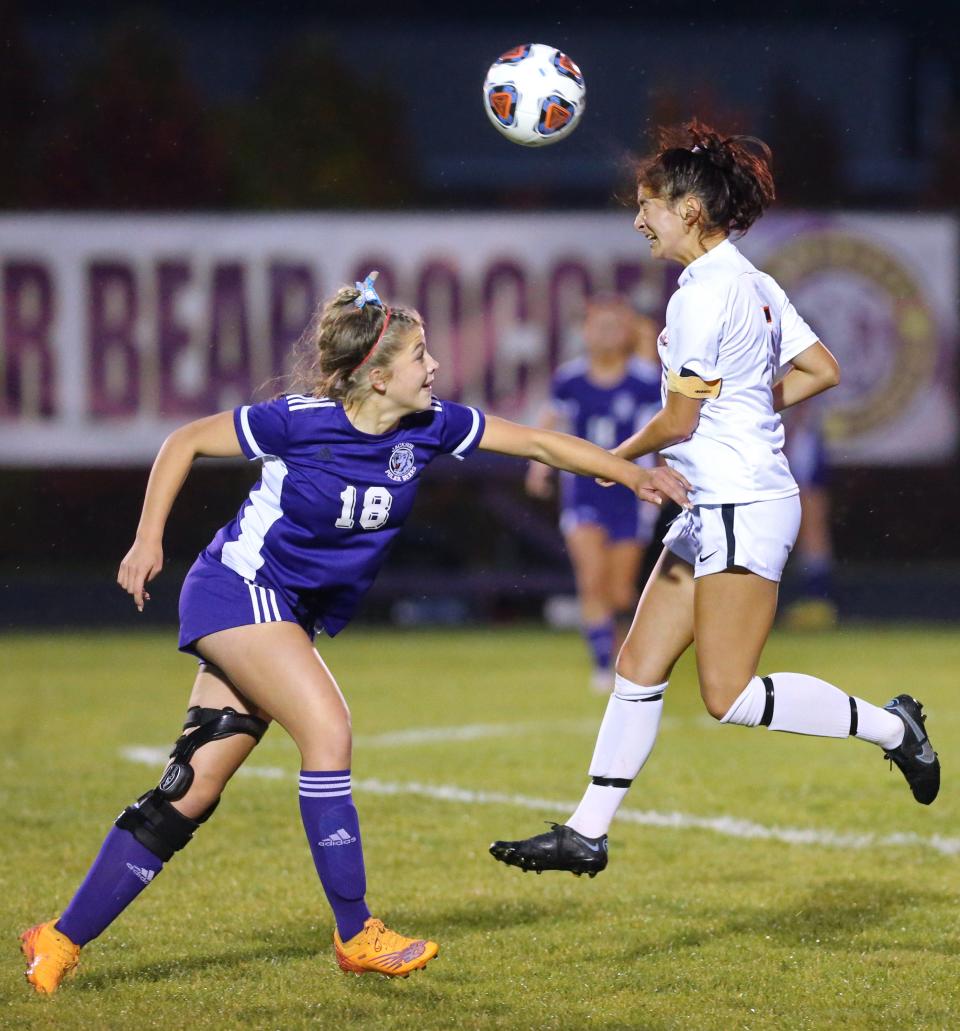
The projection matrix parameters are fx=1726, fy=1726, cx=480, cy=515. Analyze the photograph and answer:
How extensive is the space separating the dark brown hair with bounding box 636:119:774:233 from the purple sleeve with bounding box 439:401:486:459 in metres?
0.85

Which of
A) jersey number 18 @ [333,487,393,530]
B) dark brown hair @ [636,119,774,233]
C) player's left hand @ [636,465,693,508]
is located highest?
dark brown hair @ [636,119,774,233]

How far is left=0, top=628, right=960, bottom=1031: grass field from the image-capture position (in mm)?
4348

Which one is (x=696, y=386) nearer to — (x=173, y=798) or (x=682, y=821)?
(x=173, y=798)

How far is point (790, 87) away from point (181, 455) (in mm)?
23626

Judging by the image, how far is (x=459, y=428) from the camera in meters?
4.80

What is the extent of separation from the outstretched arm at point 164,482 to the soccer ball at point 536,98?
170 centimetres

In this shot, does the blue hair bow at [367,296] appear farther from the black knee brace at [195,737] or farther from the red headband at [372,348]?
the black knee brace at [195,737]

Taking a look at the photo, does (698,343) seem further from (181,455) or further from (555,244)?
(555,244)

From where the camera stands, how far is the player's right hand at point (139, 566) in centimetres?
440

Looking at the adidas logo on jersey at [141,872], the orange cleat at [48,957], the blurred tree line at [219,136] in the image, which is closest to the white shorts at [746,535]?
the adidas logo on jersey at [141,872]

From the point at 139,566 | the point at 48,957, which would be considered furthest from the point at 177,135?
the point at 48,957

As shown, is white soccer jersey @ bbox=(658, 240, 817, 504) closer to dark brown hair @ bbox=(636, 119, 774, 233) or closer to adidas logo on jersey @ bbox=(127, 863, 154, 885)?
dark brown hair @ bbox=(636, 119, 774, 233)

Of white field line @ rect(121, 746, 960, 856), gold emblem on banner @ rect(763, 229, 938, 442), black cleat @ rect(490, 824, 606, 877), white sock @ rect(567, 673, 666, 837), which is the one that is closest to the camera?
black cleat @ rect(490, 824, 606, 877)

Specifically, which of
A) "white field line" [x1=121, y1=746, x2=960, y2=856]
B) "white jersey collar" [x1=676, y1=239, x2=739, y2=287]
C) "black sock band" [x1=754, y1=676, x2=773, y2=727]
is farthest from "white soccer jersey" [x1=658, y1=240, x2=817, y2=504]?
"white field line" [x1=121, y1=746, x2=960, y2=856]
